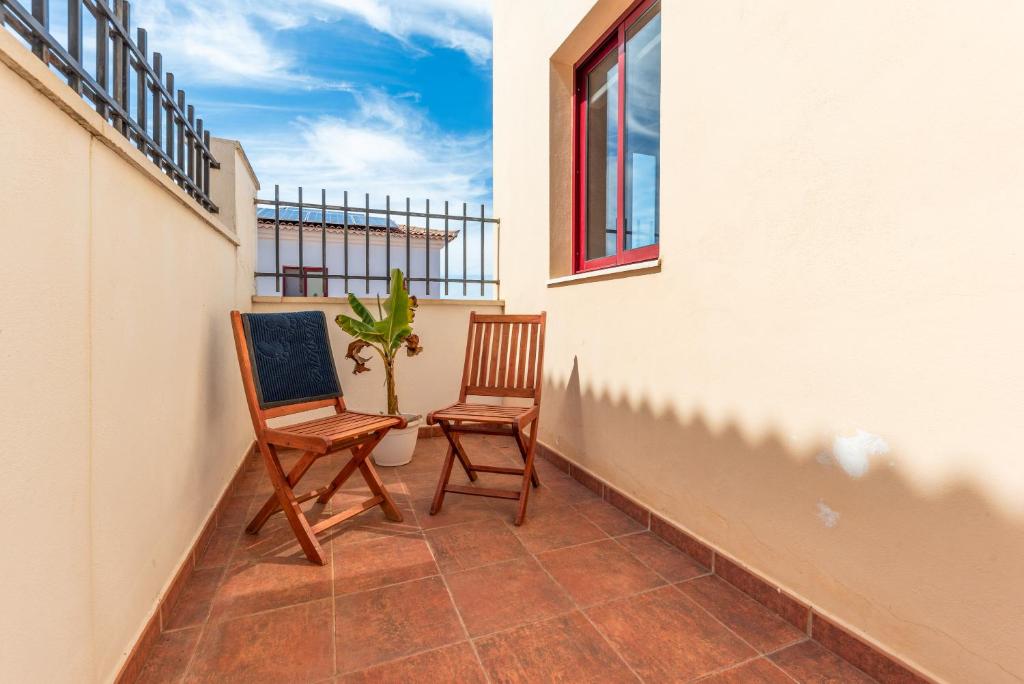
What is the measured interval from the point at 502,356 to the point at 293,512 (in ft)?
5.35

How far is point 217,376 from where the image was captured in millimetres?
2598

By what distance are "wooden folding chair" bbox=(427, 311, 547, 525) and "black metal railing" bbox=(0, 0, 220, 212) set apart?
6.05 ft

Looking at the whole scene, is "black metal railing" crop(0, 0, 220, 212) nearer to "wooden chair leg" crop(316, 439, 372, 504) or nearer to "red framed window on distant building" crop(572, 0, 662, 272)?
"wooden chair leg" crop(316, 439, 372, 504)

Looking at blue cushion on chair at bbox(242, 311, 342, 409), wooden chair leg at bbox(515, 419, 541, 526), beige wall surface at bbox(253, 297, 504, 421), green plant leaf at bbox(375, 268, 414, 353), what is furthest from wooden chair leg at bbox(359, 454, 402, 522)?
beige wall surface at bbox(253, 297, 504, 421)

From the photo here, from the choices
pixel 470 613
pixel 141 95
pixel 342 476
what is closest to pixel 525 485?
pixel 470 613

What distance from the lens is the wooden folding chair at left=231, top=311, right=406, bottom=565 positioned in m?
2.14

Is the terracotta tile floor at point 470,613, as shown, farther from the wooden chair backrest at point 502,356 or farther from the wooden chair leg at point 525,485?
the wooden chair backrest at point 502,356

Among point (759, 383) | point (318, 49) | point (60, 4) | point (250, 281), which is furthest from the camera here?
point (318, 49)

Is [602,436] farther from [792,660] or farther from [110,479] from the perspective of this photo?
[110,479]

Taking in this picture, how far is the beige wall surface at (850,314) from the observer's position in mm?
1164

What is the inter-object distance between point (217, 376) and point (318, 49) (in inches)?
320

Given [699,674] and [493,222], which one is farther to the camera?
[493,222]

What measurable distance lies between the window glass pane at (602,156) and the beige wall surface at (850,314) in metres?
0.83

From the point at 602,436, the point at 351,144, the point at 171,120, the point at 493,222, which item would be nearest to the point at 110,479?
the point at 171,120
